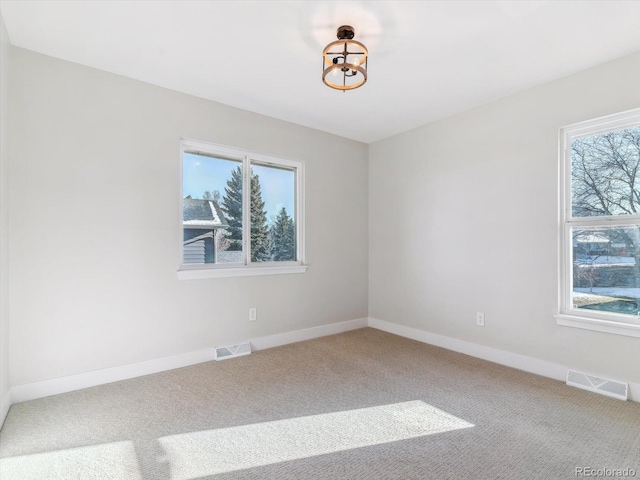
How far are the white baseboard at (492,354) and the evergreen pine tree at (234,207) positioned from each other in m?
2.24

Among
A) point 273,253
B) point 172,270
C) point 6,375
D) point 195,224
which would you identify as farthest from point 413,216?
point 6,375

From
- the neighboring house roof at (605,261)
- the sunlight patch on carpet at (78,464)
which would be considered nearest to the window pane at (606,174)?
the neighboring house roof at (605,261)

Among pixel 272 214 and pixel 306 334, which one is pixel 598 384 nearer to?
pixel 306 334

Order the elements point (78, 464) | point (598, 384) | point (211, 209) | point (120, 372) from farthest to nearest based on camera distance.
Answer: point (211, 209) → point (120, 372) → point (598, 384) → point (78, 464)

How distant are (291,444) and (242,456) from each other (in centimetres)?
28

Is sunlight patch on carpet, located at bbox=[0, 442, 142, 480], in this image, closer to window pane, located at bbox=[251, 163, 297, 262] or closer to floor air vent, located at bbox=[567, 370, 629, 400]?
window pane, located at bbox=[251, 163, 297, 262]

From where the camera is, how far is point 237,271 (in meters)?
3.46

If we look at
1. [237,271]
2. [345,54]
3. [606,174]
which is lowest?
[237,271]

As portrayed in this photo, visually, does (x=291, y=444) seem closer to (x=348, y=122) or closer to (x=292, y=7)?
(x=292, y=7)

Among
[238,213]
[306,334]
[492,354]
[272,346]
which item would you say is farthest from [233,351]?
[492,354]

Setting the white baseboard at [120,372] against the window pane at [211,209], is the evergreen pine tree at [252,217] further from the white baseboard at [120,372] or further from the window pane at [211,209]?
the white baseboard at [120,372]

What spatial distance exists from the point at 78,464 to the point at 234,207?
2.38 m

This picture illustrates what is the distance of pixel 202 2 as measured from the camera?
202 cm

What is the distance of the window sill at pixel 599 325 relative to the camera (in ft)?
8.05
